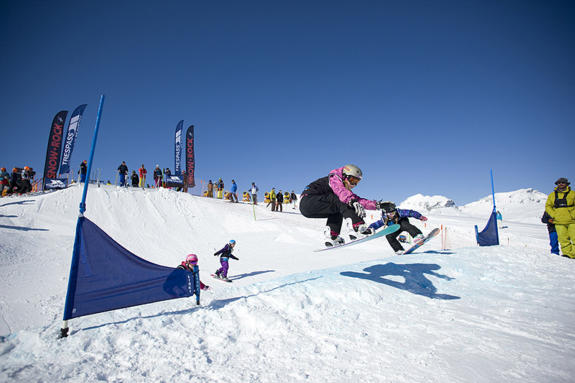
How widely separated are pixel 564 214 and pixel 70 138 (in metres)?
29.0

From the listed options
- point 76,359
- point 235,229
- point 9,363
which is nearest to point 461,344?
point 76,359

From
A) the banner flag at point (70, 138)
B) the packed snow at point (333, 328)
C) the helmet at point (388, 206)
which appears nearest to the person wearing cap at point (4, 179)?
the banner flag at point (70, 138)

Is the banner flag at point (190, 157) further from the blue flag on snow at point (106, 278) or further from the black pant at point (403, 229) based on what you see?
the blue flag on snow at point (106, 278)

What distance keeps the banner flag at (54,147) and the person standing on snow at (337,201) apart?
2309cm

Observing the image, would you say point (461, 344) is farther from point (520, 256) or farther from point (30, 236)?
point (30, 236)

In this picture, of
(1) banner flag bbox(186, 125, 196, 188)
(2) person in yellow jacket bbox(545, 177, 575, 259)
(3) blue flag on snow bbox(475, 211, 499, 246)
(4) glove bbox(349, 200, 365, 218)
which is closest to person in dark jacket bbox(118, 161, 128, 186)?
(1) banner flag bbox(186, 125, 196, 188)

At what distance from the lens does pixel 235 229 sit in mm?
19797

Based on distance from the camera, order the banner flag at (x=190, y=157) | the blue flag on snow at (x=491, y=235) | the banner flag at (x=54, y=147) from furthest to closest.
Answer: the banner flag at (x=190, y=157), the banner flag at (x=54, y=147), the blue flag on snow at (x=491, y=235)

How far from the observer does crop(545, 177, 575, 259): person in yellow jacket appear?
8047 mm

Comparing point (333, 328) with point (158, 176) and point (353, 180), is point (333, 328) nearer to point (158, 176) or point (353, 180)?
point (353, 180)

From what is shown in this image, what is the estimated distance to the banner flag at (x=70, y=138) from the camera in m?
20.6

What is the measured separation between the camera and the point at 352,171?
522 cm

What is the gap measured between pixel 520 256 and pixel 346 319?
7101 millimetres

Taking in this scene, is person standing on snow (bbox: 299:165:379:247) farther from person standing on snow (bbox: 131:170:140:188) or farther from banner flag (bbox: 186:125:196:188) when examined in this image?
person standing on snow (bbox: 131:170:140:188)
